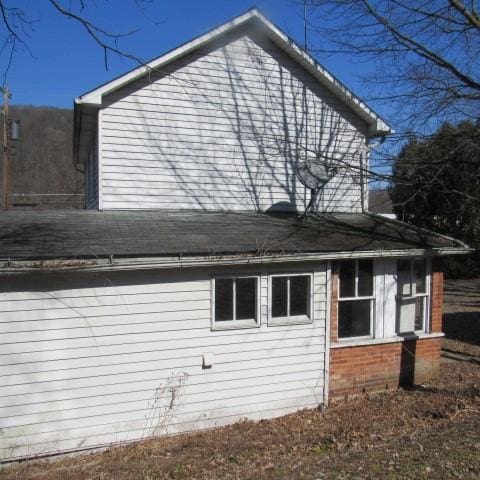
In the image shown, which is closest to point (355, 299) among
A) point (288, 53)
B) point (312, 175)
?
point (312, 175)

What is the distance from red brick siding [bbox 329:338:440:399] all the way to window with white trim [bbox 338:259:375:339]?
0.44 m

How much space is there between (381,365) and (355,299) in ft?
4.77

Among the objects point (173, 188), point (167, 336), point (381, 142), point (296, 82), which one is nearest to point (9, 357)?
point (167, 336)

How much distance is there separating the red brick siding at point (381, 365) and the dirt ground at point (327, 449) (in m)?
0.31

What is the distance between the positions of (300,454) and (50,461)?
11.7ft

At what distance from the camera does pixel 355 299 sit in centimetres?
924

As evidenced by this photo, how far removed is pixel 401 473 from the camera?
5.43 m

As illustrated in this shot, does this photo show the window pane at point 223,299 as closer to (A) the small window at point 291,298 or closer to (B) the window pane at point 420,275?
(A) the small window at point 291,298

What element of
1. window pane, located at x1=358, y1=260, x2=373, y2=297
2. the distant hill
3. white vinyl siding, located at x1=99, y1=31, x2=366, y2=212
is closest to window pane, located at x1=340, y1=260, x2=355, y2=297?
window pane, located at x1=358, y1=260, x2=373, y2=297

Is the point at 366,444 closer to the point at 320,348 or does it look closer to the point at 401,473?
the point at 401,473

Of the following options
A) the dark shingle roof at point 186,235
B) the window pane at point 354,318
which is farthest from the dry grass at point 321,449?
the dark shingle roof at point 186,235

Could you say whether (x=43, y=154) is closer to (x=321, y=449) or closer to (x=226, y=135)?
(x=226, y=135)

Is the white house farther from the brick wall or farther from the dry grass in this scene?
the dry grass

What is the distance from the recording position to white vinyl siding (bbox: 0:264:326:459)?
6824mm
